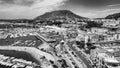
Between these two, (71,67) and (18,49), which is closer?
(71,67)

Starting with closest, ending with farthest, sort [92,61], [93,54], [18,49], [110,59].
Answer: [110,59] → [92,61] → [93,54] → [18,49]

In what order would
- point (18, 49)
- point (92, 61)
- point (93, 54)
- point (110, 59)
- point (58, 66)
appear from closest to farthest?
point (110, 59), point (58, 66), point (92, 61), point (93, 54), point (18, 49)

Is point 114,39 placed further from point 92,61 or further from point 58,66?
point 58,66

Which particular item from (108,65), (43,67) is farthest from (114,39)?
(43,67)

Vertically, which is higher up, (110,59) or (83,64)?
(110,59)

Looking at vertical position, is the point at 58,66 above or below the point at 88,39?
below

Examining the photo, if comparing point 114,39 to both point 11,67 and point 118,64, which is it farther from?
point 11,67

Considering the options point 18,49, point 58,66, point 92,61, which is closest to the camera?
point 58,66

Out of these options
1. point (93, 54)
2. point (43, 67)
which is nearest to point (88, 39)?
point (93, 54)

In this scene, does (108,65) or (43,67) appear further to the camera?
(43,67)
